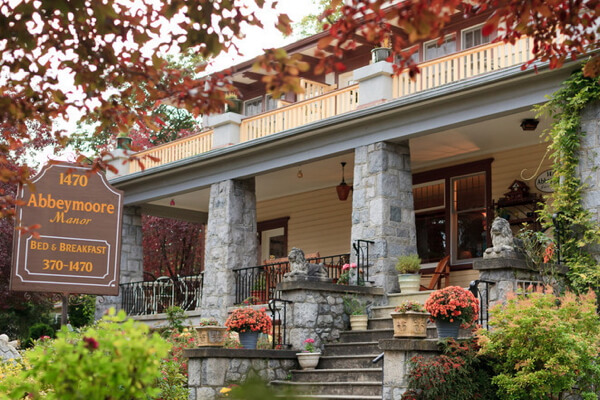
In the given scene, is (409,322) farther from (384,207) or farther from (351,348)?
(384,207)

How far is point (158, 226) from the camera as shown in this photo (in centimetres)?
2695

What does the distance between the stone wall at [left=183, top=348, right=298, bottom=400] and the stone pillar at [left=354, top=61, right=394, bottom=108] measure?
16.1 feet

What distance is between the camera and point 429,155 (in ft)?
53.1

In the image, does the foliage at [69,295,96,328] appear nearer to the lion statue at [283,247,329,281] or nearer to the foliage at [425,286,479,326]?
the lion statue at [283,247,329,281]

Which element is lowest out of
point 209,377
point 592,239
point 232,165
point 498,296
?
point 209,377

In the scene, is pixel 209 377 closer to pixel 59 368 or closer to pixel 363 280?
pixel 363 280

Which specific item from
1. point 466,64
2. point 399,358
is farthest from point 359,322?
point 466,64

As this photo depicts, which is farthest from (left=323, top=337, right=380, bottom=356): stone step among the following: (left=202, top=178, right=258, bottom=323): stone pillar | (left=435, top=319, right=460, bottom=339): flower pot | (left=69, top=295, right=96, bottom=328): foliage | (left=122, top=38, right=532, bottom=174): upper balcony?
(left=69, top=295, right=96, bottom=328): foliage

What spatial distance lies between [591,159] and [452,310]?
3.32 metres

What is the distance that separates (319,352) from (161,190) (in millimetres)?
8101

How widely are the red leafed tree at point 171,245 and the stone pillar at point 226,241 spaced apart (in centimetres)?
982

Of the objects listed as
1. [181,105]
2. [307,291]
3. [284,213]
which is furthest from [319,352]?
[284,213]

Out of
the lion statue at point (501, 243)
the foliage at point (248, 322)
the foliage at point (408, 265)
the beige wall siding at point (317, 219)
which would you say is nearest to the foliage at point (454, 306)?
the lion statue at point (501, 243)

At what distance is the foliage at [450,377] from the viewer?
29.4ft
